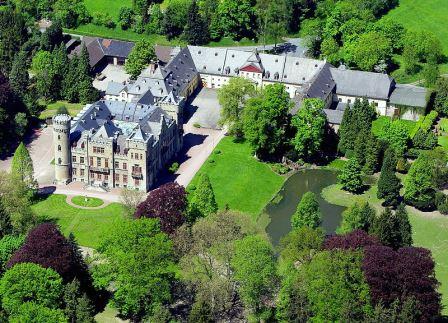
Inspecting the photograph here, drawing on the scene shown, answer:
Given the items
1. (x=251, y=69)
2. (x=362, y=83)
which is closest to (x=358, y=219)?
(x=362, y=83)

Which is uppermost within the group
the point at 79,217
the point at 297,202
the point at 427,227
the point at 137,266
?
the point at 137,266

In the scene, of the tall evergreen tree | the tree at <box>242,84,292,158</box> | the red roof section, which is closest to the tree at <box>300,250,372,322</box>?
the tree at <box>242,84,292,158</box>

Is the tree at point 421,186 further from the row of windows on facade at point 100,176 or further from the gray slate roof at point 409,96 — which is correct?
the row of windows on facade at point 100,176

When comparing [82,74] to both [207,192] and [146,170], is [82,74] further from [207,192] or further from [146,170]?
[207,192]

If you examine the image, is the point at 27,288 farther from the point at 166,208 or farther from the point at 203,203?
the point at 203,203

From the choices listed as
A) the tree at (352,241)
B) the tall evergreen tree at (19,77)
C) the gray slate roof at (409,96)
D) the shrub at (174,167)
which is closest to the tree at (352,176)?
the shrub at (174,167)

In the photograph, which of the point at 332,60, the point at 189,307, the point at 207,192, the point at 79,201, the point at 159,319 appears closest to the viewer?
the point at 159,319

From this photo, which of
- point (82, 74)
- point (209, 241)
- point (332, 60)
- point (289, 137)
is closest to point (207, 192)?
point (209, 241)
